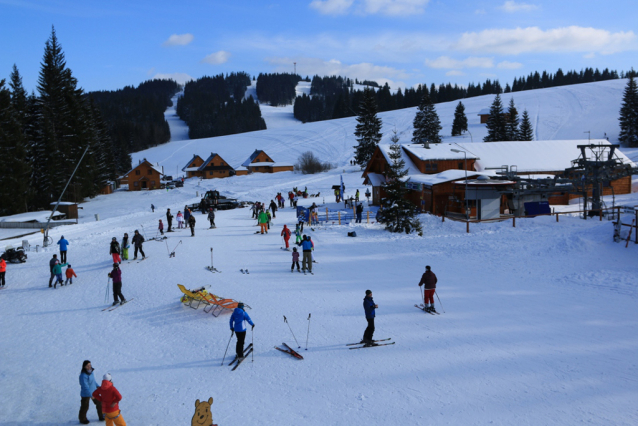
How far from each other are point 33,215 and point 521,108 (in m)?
91.4

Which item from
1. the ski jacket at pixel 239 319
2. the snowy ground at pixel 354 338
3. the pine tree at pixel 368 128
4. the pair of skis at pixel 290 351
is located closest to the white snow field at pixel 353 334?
the snowy ground at pixel 354 338

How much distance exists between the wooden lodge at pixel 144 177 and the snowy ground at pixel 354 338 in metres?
51.5

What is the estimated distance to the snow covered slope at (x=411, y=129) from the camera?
247ft

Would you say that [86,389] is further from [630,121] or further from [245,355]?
[630,121]

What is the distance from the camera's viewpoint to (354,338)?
34.1ft

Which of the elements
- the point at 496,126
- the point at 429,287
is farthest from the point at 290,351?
the point at 496,126

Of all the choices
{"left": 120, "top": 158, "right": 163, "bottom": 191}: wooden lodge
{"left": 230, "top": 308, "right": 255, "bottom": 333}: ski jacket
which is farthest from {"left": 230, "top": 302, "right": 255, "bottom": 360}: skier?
{"left": 120, "top": 158, "right": 163, "bottom": 191}: wooden lodge

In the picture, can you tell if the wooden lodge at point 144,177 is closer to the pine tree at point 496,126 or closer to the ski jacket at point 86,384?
the pine tree at point 496,126

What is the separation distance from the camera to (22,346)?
11.1m

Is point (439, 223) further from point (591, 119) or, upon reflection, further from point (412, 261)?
point (591, 119)

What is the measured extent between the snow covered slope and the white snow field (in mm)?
53881

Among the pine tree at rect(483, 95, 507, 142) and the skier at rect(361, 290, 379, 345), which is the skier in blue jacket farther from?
the pine tree at rect(483, 95, 507, 142)

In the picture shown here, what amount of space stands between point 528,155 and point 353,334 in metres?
35.5

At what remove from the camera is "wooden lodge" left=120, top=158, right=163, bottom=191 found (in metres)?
68.5
